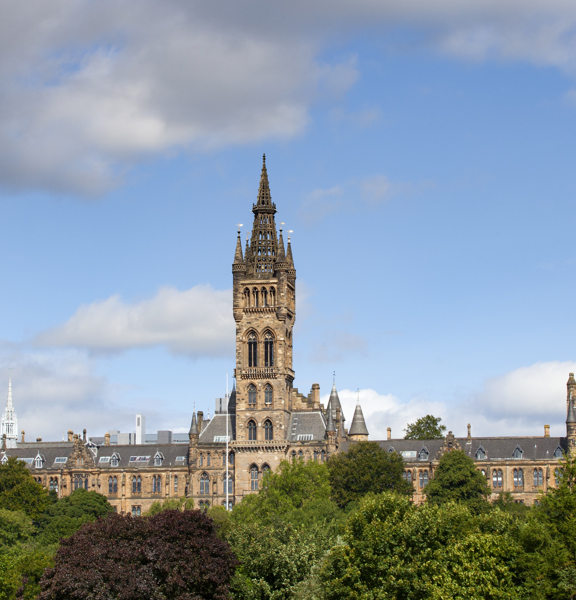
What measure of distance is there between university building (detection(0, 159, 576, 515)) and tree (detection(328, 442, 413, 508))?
9121 mm

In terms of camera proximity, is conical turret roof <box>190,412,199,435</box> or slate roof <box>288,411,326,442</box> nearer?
slate roof <box>288,411,326,442</box>

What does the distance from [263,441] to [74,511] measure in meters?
24.7

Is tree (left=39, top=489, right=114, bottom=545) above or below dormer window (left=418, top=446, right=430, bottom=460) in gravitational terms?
below

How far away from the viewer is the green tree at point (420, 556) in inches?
2596

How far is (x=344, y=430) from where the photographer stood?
160m

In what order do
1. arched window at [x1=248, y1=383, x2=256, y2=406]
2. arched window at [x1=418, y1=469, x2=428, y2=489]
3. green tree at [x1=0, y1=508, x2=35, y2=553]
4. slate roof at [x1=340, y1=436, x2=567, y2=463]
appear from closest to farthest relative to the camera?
green tree at [x1=0, y1=508, x2=35, y2=553]
arched window at [x1=248, y1=383, x2=256, y2=406]
slate roof at [x1=340, y1=436, x2=567, y2=463]
arched window at [x1=418, y1=469, x2=428, y2=489]

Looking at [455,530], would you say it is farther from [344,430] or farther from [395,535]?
[344,430]

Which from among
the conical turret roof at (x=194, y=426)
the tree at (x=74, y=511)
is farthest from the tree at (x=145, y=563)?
the conical turret roof at (x=194, y=426)

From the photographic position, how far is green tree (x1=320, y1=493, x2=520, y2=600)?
65.9 meters

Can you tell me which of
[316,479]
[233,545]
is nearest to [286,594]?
[233,545]

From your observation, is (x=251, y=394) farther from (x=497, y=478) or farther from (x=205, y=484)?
(x=497, y=478)

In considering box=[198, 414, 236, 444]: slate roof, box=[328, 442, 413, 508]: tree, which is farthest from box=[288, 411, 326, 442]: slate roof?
box=[328, 442, 413, 508]: tree

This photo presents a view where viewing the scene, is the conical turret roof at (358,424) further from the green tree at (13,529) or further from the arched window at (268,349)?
the green tree at (13,529)

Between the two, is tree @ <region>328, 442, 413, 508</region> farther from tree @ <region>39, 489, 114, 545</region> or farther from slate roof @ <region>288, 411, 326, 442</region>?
tree @ <region>39, 489, 114, 545</region>
